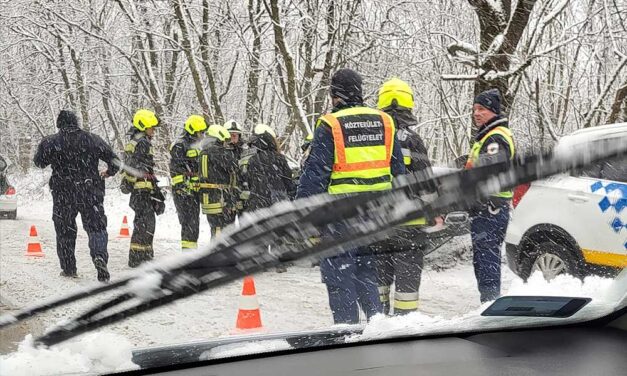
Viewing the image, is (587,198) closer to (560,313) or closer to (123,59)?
(560,313)

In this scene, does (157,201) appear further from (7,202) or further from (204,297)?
(7,202)

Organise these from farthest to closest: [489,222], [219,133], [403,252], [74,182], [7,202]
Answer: [7,202] < [219,133] < [74,182] < [403,252] < [489,222]

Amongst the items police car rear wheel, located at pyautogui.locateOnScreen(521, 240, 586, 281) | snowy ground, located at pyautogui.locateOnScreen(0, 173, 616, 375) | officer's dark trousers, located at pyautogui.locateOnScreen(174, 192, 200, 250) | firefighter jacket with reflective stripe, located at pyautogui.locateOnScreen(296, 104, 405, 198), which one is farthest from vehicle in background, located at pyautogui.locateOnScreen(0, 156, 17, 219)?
police car rear wheel, located at pyautogui.locateOnScreen(521, 240, 586, 281)

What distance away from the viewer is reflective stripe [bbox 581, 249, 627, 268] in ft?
8.38

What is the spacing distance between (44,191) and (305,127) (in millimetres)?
8346

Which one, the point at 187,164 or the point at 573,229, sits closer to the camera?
the point at 573,229

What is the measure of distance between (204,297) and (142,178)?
596cm

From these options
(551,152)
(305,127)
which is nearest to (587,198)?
(551,152)

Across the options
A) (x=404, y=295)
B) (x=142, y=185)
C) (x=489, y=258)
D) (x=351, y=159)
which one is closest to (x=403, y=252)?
(x=351, y=159)

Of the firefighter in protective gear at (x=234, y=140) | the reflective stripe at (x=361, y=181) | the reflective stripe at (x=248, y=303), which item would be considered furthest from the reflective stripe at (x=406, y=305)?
the firefighter in protective gear at (x=234, y=140)

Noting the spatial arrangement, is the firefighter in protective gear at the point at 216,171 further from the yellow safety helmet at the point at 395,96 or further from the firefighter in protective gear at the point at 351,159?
the firefighter in protective gear at the point at 351,159

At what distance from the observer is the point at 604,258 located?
2799 millimetres

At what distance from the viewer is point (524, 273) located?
2914 mm

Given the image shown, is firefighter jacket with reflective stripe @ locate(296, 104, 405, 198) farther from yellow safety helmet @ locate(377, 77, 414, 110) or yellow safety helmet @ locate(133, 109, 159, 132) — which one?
yellow safety helmet @ locate(133, 109, 159, 132)
